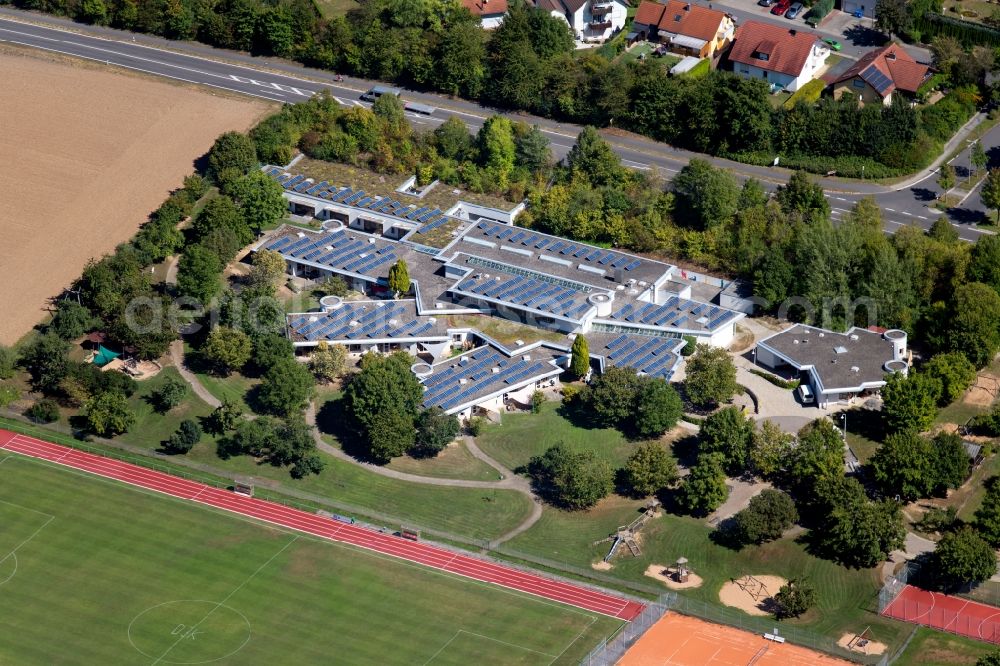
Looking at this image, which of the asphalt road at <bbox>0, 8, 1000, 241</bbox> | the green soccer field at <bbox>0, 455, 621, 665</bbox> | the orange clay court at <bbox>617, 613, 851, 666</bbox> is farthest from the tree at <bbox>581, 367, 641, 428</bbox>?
the asphalt road at <bbox>0, 8, 1000, 241</bbox>

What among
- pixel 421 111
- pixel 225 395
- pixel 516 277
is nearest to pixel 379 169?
pixel 421 111

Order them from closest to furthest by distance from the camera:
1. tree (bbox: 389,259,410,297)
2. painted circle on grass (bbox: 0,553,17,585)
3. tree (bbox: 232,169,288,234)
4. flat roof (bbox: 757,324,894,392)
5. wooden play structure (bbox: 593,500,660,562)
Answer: painted circle on grass (bbox: 0,553,17,585), wooden play structure (bbox: 593,500,660,562), flat roof (bbox: 757,324,894,392), tree (bbox: 389,259,410,297), tree (bbox: 232,169,288,234)

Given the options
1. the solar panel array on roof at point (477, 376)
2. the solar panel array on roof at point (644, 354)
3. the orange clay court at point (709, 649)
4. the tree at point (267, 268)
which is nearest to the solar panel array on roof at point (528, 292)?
the solar panel array on roof at point (644, 354)

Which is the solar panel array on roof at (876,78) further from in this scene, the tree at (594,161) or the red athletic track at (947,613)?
the red athletic track at (947,613)

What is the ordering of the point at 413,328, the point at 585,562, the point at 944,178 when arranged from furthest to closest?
the point at 944,178 → the point at 413,328 → the point at 585,562

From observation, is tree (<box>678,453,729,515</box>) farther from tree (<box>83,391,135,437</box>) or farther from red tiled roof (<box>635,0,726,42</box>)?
red tiled roof (<box>635,0,726,42</box>)

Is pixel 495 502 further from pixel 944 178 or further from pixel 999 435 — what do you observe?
pixel 944 178
